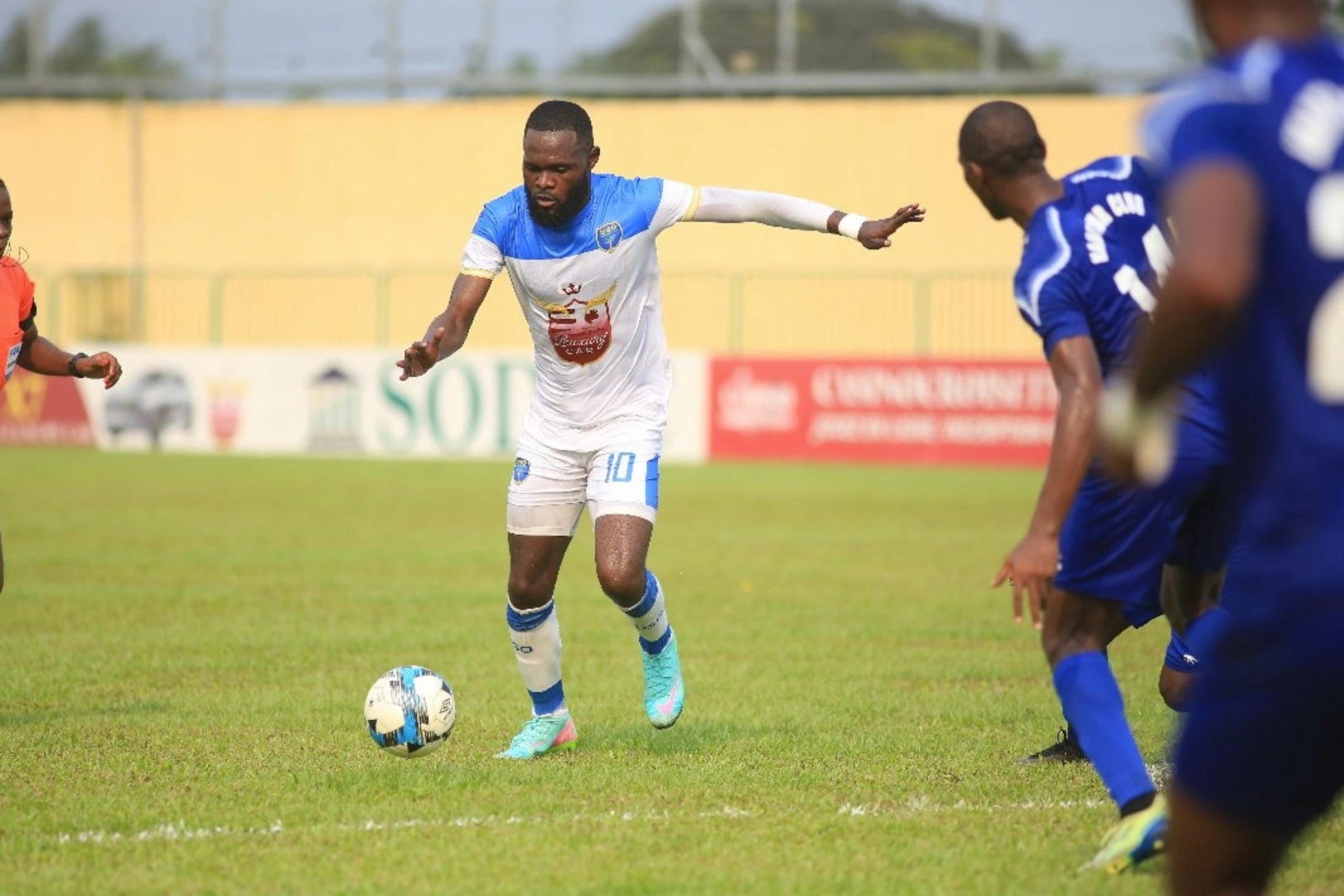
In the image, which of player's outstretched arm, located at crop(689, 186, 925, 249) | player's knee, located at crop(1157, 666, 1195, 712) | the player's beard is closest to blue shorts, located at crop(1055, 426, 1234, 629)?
player's knee, located at crop(1157, 666, 1195, 712)

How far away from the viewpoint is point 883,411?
2828 cm

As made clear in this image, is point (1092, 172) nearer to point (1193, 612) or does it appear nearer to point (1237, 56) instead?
point (1193, 612)

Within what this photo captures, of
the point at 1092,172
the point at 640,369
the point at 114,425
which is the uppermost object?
the point at 1092,172

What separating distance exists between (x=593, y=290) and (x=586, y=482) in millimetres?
812

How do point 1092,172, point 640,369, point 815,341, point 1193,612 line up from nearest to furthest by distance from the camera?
point 1092,172 → point 1193,612 → point 640,369 → point 815,341

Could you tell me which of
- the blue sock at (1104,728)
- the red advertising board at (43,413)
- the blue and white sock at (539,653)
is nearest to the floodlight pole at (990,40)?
the red advertising board at (43,413)

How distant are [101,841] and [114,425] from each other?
1014 inches

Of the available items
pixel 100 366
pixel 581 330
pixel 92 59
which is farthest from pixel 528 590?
pixel 92 59

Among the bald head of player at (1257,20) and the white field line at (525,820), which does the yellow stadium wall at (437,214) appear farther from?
the bald head of player at (1257,20)

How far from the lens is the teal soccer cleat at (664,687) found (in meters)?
7.75

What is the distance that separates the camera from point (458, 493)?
22812 mm

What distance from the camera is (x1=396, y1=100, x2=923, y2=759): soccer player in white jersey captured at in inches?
291

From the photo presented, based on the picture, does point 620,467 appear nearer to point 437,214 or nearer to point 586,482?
point 586,482

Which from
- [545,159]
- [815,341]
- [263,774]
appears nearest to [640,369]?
[545,159]
